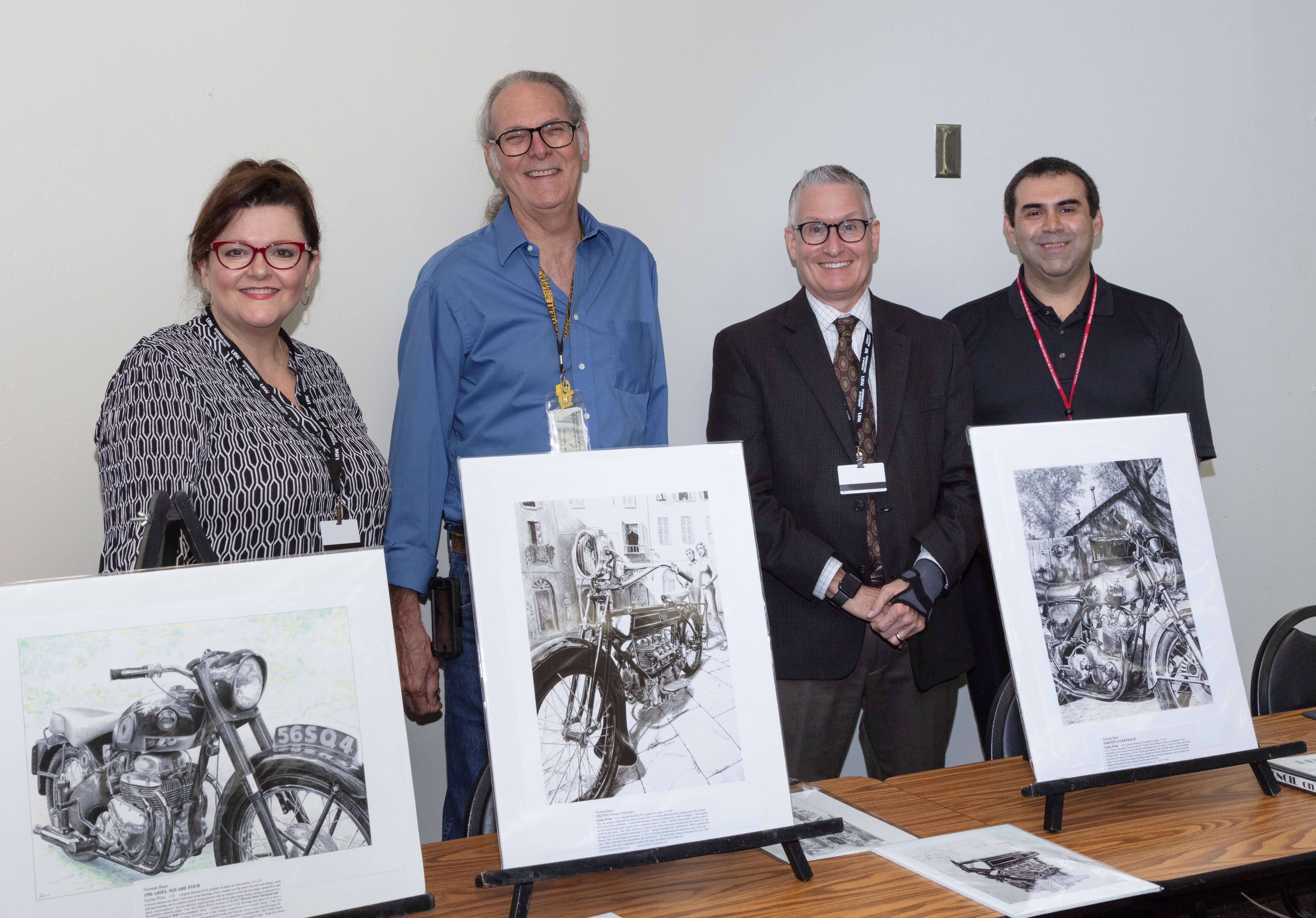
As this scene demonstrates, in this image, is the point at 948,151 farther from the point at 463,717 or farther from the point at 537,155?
the point at 463,717

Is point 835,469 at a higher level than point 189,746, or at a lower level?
higher

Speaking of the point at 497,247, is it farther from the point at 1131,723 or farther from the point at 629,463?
the point at 1131,723

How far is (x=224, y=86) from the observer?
2.62 meters

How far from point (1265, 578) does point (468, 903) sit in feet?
11.9

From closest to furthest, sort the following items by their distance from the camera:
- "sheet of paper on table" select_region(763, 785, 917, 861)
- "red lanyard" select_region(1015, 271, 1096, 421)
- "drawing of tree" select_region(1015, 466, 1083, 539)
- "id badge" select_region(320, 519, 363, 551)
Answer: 1. "sheet of paper on table" select_region(763, 785, 917, 861)
2. "drawing of tree" select_region(1015, 466, 1083, 539)
3. "id badge" select_region(320, 519, 363, 551)
4. "red lanyard" select_region(1015, 271, 1096, 421)

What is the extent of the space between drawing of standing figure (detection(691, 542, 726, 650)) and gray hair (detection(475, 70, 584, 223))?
1.47m

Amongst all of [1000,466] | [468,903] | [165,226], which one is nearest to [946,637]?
[1000,466]

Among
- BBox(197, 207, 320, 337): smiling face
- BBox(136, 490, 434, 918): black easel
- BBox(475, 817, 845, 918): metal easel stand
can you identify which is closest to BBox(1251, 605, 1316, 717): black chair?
BBox(475, 817, 845, 918): metal easel stand

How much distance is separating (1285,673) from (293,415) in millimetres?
2308

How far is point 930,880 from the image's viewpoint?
1.45 meters

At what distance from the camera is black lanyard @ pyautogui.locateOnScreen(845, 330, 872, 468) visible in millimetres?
2588

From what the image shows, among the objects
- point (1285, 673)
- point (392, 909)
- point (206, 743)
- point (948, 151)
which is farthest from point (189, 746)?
point (948, 151)

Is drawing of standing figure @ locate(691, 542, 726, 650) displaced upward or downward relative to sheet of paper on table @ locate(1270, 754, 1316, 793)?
upward
